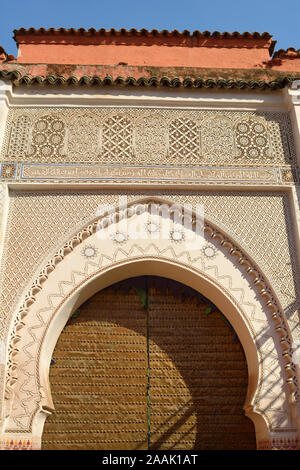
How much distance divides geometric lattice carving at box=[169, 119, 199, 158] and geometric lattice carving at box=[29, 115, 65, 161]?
3.17 feet

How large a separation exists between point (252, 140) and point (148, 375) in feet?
7.26

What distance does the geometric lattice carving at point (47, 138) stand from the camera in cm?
394

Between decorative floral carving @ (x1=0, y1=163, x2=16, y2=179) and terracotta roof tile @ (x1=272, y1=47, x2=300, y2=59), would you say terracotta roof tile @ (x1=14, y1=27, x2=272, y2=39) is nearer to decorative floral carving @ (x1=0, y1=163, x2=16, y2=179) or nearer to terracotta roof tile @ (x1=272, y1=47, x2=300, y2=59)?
terracotta roof tile @ (x1=272, y1=47, x2=300, y2=59)

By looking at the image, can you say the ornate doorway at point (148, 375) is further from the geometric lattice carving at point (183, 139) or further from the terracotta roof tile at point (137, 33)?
the terracotta roof tile at point (137, 33)

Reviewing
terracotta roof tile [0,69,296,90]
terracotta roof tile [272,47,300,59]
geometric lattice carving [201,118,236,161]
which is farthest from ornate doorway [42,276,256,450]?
terracotta roof tile [272,47,300,59]

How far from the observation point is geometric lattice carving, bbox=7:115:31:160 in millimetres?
3919

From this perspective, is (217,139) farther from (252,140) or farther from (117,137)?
(117,137)

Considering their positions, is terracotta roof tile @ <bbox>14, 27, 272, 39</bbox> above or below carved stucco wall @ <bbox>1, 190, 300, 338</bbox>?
above

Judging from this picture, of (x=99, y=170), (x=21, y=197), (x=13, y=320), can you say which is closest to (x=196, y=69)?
(x=99, y=170)

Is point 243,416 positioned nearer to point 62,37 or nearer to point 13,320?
point 13,320

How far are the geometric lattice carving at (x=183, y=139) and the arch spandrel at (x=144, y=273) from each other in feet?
1.67

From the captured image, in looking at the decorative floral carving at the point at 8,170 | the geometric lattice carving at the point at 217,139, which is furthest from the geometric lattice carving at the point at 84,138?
the geometric lattice carving at the point at 217,139

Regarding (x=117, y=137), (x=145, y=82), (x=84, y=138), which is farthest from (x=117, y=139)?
(x=145, y=82)
